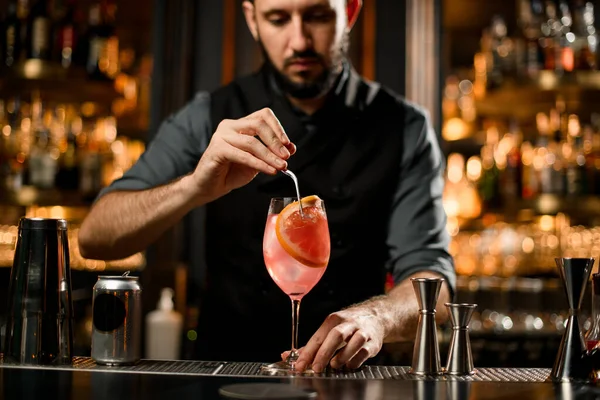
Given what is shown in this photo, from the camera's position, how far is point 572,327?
125 centimetres

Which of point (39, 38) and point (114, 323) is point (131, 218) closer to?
point (114, 323)

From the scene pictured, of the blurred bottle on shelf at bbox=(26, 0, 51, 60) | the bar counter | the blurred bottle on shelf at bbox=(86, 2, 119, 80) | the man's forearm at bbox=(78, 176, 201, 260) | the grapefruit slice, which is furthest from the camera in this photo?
the blurred bottle on shelf at bbox=(86, 2, 119, 80)

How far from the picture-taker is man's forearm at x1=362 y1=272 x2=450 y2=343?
1536 mm

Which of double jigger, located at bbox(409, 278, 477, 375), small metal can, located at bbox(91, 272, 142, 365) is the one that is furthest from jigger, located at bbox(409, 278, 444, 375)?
small metal can, located at bbox(91, 272, 142, 365)

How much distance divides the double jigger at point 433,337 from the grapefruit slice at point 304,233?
0.53 ft

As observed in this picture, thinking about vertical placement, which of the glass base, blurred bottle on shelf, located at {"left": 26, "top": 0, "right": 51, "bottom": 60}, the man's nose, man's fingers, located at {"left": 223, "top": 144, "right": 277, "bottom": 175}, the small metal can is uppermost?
blurred bottle on shelf, located at {"left": 26, "top": 0, "right": 51, "bottom": 60}

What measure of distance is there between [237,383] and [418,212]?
1.03 meters

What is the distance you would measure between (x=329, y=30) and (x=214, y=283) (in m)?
0.71

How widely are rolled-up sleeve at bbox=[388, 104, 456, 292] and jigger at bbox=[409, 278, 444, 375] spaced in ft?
1.82

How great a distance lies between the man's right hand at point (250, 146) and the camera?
138 centimetres

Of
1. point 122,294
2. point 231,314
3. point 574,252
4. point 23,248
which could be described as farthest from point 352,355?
point 574,252

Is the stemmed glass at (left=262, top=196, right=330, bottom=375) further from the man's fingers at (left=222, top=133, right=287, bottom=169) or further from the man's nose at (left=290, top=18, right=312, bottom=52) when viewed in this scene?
the man's nose at (left=290, top=18, right=312, bottom=52)

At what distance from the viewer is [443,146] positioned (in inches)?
148

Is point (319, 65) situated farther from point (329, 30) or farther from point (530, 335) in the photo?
point (530, 335)
